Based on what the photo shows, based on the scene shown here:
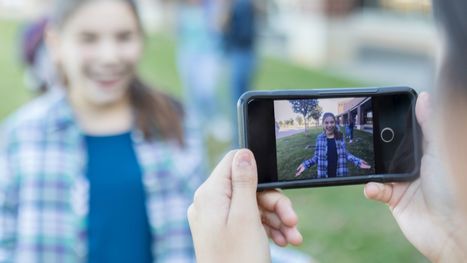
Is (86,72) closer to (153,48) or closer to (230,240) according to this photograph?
(230,240)

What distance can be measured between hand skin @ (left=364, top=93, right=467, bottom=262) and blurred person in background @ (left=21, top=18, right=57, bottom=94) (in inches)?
120

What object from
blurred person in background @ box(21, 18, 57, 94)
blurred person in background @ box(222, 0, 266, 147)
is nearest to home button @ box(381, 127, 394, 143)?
blurred person in background @ box(21, 18, 57, 94)

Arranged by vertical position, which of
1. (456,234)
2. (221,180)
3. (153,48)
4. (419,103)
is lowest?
(153,48)

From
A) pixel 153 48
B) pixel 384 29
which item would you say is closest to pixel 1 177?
pixel 384 29

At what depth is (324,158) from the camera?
A: 54.7 inches

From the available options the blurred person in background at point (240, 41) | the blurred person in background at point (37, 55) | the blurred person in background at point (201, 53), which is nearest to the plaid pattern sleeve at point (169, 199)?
the blurred person in background at point (37, 55)

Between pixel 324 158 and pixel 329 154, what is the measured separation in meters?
0.01

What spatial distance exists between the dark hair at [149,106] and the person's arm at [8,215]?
0.47m

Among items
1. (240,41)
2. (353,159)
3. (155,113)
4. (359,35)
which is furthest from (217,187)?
(359,35)

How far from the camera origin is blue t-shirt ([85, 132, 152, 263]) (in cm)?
250

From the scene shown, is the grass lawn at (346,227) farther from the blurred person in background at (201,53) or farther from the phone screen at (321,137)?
the phone screen at (321,137)

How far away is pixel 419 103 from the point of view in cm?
135

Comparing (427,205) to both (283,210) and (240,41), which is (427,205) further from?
(240,41)

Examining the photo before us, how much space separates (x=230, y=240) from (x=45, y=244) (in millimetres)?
1346
